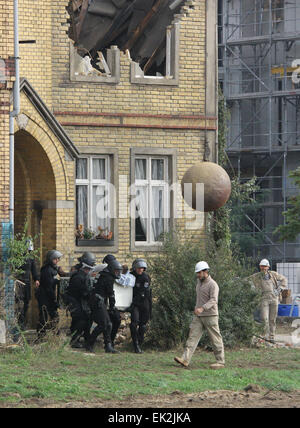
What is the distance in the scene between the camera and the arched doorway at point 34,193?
73.7 feet

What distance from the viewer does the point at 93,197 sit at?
2414cm

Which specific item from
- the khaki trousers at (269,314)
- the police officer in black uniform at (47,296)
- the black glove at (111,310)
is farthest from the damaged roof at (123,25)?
the black glove at (111,310)

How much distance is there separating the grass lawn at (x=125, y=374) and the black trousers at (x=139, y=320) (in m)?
0.32

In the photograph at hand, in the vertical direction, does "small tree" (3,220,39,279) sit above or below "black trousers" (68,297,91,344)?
above

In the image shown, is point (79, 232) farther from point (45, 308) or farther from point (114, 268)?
point (114, 268)

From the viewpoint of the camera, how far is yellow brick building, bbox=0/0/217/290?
895 inches

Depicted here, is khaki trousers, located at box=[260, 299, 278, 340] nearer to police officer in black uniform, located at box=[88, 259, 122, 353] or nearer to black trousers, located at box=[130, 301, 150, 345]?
black trousers, located at box=[130, 301, 150, 345]

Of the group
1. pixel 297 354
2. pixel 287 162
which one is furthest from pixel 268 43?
pixel 297 354

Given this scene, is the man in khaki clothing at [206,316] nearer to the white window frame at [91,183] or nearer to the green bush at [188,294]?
the green bush at [188,294]

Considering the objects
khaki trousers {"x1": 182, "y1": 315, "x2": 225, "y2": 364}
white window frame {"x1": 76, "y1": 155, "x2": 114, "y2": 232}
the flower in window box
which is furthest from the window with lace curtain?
khaki trousers {"x1": 182, "y1": 315, "x2": 225, "y2": 364}

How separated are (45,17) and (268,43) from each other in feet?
96.4

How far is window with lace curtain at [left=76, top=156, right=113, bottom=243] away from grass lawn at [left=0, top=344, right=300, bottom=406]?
4.98 metres

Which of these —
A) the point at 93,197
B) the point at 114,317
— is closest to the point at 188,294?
the point at 114,317

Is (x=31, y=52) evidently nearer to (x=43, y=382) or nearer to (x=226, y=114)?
(x=226, y=114)
